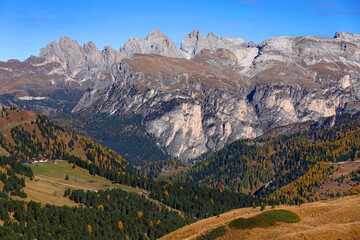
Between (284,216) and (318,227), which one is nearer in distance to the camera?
(318,227)

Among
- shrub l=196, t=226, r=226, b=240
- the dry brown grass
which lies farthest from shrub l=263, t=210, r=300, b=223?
shrub l=196, t=226, r=226, b=240

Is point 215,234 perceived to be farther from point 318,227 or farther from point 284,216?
point 318,227

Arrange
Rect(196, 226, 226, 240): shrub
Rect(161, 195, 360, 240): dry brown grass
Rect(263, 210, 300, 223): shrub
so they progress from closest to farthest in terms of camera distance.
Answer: Rect(161, 195, 360, 240): dry brown grass → Rect(196, 226, 226, 240): shrub → Rect(263, 210, 300, 223): shrub

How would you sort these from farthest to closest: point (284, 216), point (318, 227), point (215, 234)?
point (284, 216)
point (215, 234)
point (318, 227)

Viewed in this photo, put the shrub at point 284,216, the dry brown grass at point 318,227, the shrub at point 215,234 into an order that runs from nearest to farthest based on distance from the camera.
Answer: the dry brown grass at point 318,227 < the shrub at point 215,234 < the shrub at point 284,216

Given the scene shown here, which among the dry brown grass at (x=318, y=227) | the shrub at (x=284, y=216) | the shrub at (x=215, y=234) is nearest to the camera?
the dry brown grass at (x=318, y=227)

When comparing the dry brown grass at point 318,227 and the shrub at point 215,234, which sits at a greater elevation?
the dry brown grass at point 318,227

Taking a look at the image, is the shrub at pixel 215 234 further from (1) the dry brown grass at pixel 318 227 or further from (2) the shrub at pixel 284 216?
(2) the shrub at pixel 284 216

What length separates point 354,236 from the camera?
111m

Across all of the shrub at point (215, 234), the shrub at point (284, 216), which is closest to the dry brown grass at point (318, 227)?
the shrub at point (215, 234)

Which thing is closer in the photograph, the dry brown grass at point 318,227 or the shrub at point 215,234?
the dry brown grass at point 318,227

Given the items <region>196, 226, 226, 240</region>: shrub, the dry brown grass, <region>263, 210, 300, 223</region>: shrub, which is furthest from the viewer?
<region>263, 210, 300, 223</region>: shrub

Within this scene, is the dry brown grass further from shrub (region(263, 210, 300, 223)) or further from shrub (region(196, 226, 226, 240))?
shrub (region(263, 210, 300, 223))

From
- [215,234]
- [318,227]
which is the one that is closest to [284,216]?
[318,227]
